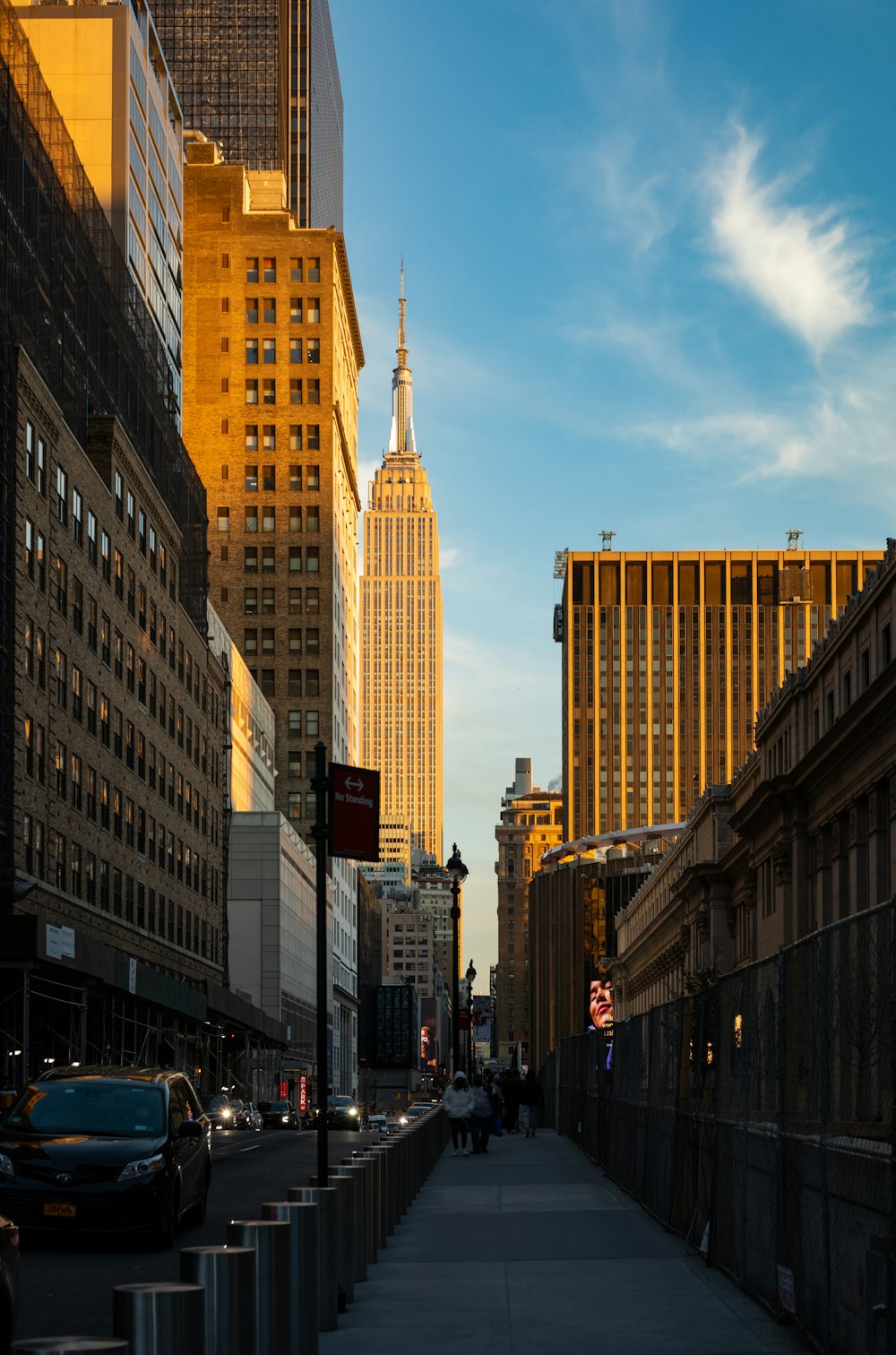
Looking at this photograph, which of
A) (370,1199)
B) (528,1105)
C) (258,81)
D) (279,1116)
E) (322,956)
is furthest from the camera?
(258,81)

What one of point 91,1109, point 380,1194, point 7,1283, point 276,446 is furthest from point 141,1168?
point 276,446

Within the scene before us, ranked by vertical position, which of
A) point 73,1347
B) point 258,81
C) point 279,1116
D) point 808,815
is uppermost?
point 258,81

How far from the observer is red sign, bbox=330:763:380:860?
19.3 metres

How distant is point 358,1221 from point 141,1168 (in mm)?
3961

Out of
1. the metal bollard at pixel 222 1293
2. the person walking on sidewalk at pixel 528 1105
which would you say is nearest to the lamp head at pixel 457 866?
the person walking on sidewalk at pixel 528 1105

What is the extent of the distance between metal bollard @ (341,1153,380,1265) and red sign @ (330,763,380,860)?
120 inches

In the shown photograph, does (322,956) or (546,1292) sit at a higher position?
(322,956)

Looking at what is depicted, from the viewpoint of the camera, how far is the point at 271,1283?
10.1 meters

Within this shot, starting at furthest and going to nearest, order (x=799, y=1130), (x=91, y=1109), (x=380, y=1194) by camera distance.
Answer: (x=91, y=1109) → (x=380, y=1194) → (x=799, y=1130)

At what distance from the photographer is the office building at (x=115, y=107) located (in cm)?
9031

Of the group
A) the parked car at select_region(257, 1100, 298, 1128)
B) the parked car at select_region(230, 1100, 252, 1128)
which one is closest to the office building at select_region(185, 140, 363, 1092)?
the parked car at select_region(257, 1100, 298, 1128)

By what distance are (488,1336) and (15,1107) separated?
851 centimetres

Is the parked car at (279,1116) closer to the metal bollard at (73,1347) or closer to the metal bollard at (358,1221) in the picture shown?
the metal bollard at (358,1221)

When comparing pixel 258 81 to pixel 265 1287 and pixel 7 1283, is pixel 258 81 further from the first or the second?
pixel 265 1287
